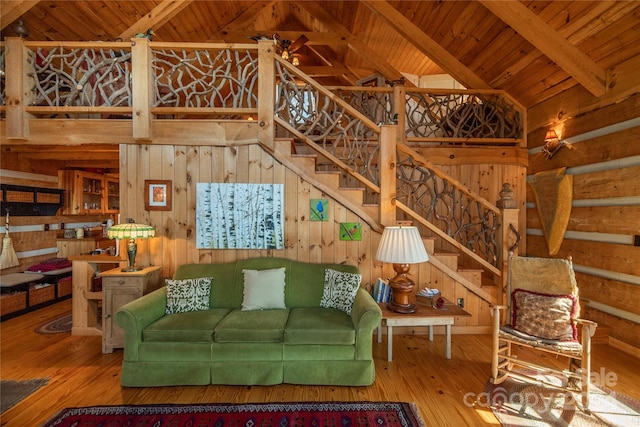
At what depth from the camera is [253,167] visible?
3.70m

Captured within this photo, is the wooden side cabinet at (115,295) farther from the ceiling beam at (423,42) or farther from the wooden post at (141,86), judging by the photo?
the ceiling beam at (423,42)

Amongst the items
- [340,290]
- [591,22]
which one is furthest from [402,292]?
[591,22]

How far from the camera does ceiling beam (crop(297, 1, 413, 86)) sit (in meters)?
6.09

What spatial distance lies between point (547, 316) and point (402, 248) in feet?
4.38

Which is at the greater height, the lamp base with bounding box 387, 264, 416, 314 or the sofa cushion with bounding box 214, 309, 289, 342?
the lamp base with bounding box 387, 264, 416, 314

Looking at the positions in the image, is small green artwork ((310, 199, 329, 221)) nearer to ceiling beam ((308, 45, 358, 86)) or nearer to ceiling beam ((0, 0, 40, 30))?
ceiling beam ((0, 0, 40, 30))

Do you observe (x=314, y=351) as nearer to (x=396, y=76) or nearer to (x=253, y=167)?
(x=253, y=167)

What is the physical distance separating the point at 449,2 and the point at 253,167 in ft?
11.7

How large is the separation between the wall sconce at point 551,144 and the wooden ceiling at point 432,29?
59 centimetres

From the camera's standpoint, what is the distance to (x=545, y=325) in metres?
2.64

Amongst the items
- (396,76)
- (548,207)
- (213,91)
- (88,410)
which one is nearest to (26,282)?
(88,410)

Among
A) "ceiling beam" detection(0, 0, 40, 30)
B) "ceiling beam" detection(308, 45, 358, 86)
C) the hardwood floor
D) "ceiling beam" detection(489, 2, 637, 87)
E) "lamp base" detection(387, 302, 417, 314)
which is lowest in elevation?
the hardwood floor

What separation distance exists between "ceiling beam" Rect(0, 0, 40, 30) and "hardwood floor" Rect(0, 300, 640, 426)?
12.3 feet

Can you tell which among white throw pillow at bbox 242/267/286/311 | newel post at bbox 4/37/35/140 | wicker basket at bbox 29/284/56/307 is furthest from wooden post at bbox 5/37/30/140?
white throw pillow at bbox 242/267/286/311
